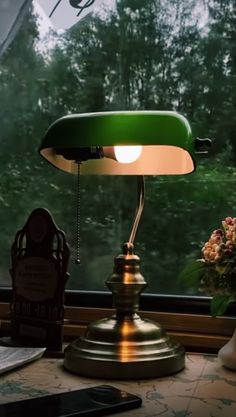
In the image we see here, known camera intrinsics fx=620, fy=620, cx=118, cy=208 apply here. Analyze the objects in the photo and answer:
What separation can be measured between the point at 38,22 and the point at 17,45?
0.27ft

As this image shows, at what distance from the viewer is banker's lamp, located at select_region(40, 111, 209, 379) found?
1076 millimetres

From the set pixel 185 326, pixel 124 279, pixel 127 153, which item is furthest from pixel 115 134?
pixel 185 326

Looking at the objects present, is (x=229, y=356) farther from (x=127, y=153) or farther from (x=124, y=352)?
(x=127, y=153)

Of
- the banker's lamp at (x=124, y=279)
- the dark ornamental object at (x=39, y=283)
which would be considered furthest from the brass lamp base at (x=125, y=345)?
the dark ornamental object at (x=39, y=283)

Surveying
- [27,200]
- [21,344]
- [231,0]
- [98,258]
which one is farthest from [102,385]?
[231,0]

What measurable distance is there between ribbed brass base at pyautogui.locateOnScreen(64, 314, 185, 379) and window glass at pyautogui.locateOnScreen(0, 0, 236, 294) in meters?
0.32

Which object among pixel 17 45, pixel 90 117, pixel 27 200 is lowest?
pixel 27 200

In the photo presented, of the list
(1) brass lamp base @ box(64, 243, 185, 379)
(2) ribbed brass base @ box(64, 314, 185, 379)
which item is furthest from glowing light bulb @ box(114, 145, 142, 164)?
(2) ribbed brass base @ box(64, 314, 185, 379)

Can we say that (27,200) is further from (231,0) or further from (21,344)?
(231,0)

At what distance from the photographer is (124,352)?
3.59 ft

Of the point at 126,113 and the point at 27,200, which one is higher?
the point at 126,113

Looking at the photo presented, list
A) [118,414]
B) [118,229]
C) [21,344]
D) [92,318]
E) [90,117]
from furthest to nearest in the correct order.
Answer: [118,229] < [92,318] < [21,344] < [90,117] < [118,414]

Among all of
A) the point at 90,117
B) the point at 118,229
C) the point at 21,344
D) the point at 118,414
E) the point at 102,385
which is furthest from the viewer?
the point at 118,229

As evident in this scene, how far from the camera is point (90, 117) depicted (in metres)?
1.12
